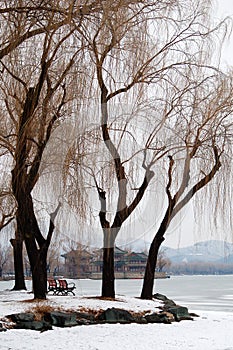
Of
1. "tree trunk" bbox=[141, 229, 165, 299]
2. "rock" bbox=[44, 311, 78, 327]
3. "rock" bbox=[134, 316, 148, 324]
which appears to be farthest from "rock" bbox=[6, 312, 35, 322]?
"tree trunk" bbox=[141, 229, 165, 299]

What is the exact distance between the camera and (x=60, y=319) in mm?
8625

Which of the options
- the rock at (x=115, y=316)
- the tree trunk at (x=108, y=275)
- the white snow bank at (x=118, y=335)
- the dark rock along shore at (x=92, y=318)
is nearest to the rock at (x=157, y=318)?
the dark rock along shore at (x=92, y=318)

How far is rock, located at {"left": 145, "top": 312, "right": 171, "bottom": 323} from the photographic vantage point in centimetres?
977

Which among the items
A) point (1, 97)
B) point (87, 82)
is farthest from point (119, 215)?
point (87, 82)

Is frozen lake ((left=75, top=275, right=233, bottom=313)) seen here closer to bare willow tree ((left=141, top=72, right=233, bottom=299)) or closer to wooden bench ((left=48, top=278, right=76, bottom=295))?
wooden bench ((left=48, top=278, right=76, bottom=295))

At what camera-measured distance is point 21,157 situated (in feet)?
28.6

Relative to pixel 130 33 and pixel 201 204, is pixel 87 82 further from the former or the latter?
pixel 201 204

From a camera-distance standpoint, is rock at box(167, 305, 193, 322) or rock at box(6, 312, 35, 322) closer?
rock at box(6, 312, 35, 322)

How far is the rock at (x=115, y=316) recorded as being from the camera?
927 centimetres

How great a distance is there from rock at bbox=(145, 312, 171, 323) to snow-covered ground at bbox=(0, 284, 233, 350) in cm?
21

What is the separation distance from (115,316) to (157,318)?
85 cm

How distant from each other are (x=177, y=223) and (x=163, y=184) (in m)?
0.79

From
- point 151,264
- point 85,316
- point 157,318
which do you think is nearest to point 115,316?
point 85,316

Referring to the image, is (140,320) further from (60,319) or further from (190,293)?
(190,293)
